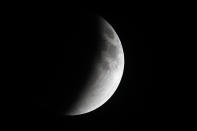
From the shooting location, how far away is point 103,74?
20.8ft

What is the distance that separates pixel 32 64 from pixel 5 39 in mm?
749

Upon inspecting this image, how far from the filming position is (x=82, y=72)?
6.01m

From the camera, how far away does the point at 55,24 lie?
589cm

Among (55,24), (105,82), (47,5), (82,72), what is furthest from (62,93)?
(47,5)

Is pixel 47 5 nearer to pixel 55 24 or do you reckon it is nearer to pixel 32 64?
pixel 55 24

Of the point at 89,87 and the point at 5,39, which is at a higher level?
the point at 5,39

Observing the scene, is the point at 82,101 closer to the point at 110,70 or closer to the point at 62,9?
the point at 110,70

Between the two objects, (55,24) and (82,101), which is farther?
(82,101)

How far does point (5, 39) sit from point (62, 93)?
1.64 metres

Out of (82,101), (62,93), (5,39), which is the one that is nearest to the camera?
(5,39)

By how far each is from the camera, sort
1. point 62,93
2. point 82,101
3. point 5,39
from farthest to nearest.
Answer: point 82,101
point 62,93
point 5,39

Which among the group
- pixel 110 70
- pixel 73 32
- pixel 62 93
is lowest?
pixel 62 93

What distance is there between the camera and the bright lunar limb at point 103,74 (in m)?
6.29

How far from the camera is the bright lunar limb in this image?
20.6 ft
